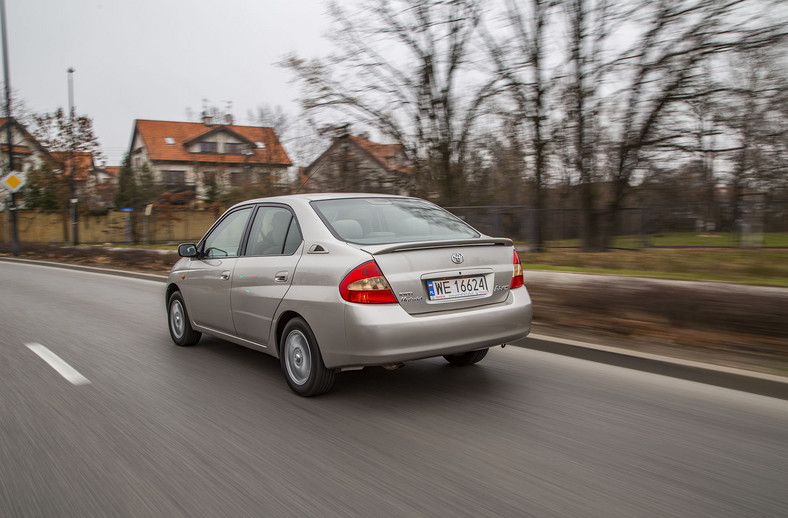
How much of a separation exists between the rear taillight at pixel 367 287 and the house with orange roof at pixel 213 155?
15288mm

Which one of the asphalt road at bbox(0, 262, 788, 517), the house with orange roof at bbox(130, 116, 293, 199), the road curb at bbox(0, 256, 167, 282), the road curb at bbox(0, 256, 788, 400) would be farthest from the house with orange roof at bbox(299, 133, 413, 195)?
the asphalt road at bbox(0, 262, 788, 517)

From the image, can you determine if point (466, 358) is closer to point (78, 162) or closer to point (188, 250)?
point (188, 250)

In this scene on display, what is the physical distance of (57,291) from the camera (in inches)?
517

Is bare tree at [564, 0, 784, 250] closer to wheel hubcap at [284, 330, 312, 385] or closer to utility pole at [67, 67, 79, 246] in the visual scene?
wheel hubcap at [284, 330, 312, 385]

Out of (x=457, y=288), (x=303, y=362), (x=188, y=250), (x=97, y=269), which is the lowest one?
(x=303, y=362)

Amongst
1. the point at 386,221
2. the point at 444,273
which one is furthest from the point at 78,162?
the point at 444,273

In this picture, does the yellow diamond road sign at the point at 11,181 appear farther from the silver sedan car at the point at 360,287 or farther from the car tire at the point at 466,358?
the car tire at the point at 466,358

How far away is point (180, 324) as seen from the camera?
7.05 metres

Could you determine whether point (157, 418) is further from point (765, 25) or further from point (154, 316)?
point (765, 25)

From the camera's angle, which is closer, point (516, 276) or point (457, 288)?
point (457, 288)

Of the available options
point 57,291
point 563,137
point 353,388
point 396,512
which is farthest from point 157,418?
point 563,137

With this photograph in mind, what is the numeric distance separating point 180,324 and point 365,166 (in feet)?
35.5

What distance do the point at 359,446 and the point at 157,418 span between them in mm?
1552

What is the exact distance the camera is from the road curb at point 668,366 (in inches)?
185
